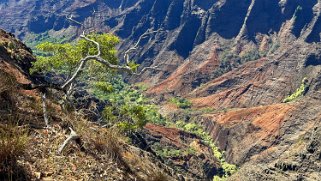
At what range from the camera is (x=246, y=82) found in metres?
137

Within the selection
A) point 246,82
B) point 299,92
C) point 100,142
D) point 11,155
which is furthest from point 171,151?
point 11,155

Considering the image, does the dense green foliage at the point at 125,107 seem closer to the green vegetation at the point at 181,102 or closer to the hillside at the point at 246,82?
the hillside at the point at 246,82

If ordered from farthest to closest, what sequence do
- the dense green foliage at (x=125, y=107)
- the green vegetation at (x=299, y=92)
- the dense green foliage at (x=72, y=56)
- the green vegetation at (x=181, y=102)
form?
the green vegetation at (x=181, y=102)
the green vegetation at (x=299, y=92)
the dense green foliage at (x=125, y=107)
the dense green foliage at (x=72, y=56)

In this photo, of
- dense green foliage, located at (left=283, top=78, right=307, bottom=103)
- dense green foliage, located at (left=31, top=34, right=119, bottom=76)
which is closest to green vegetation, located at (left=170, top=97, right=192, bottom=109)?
dense green foliage, located at (left=283, top=78, right=307, bottom=103)

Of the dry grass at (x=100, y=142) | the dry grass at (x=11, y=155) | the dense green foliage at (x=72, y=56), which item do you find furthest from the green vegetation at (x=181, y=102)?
the dry grass at (x=11, y=155)

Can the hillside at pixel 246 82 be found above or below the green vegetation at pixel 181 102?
above

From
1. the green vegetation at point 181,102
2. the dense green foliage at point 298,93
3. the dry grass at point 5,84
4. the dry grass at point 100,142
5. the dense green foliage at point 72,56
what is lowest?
the green vegetation at point 181,102

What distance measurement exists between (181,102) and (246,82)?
21.9 m

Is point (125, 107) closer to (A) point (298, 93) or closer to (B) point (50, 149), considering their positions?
(B) point (50, 149)

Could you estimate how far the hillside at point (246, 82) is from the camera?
77938 millimetres

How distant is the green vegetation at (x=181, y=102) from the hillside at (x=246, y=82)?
31cm

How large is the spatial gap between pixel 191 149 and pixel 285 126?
20874 mm

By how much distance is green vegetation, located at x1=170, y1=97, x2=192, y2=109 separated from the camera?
132375mm

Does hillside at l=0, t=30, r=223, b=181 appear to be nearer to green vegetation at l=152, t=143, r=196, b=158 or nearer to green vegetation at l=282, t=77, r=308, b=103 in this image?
green vegetation at l=152, t=143, r=196, b=158
